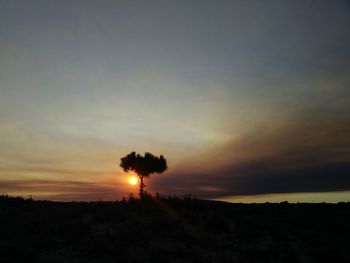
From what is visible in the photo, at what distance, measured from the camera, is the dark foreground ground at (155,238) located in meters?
20.4

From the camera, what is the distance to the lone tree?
6962 cm

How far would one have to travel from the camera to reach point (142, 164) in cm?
6938

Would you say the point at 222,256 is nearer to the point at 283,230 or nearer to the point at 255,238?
the point at 255,238

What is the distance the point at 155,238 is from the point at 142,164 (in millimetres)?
45830

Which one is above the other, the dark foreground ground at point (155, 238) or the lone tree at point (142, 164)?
the lone tree at point (142, 164)

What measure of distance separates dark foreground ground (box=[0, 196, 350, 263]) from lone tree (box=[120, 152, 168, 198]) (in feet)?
122

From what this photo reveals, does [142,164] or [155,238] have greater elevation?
[142,164]

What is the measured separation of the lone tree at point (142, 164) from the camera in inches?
2741

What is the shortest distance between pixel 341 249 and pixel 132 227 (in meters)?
14.7

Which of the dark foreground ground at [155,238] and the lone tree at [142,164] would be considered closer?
the dark foreground ground at [155,238]

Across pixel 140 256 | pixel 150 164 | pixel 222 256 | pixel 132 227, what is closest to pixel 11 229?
pixel 132 227

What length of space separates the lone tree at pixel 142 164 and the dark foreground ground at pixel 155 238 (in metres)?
37.1

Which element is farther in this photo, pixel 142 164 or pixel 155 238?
pixel 142 164

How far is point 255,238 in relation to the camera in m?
26.7
